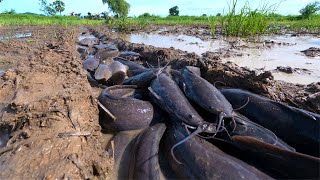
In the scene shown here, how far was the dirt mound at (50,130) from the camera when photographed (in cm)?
208

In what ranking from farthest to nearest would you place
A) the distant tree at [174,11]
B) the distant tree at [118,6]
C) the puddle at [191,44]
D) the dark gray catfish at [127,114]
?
the distant tree at [174,11], the distant tree at [118,6], the puddle at [191,44], the dark gray catfish at [127,114]

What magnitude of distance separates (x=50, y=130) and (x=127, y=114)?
1.16 meters


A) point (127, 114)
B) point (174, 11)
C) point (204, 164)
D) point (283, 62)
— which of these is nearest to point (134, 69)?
point (127, 114)

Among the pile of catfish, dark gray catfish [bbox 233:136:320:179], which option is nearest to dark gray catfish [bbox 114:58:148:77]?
the pile of catfish

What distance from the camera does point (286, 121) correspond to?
3.15 metres

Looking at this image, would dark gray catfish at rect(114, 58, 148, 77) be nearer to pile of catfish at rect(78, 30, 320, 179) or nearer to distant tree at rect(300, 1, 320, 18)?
pile of catfish at rect(78, 30, 320, 179)

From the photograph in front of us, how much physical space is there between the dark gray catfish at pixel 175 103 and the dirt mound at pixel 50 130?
32.9 inches

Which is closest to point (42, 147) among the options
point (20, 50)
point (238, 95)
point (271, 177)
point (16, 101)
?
point (16, 101)

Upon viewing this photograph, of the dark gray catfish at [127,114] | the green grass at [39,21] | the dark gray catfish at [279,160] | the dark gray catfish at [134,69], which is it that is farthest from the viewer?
the green grass at [39,21]

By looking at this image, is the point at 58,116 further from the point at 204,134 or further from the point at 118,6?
the point at 118,6

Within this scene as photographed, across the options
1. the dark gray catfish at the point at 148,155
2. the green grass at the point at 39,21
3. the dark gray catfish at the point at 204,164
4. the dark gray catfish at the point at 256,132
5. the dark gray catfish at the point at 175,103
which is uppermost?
the dark gray catfish at the point at 175,103

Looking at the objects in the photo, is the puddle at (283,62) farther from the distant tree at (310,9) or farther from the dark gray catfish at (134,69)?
the distant tree at (310,9)

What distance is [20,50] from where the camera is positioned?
31.6 feet

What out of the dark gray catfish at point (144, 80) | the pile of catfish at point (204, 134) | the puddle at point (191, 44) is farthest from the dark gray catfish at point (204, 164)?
the puddle at point (191, 44)
